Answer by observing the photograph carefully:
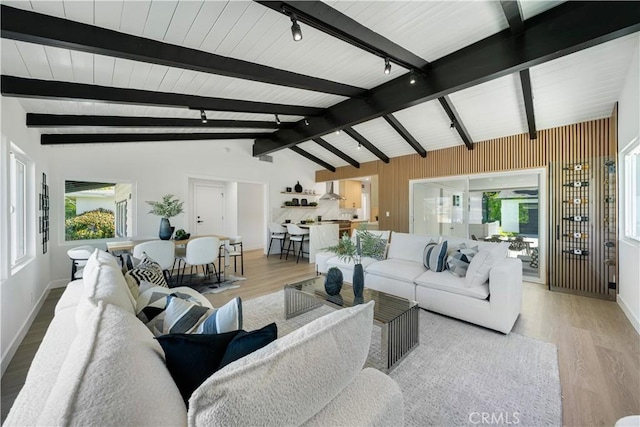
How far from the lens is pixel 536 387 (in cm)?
189

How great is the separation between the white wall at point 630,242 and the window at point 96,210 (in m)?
7.59

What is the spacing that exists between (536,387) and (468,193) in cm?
434

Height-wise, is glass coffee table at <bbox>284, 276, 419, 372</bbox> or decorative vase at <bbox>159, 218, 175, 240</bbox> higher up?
decorative vase at <bbox>159, 218, 175, 240</bbox>

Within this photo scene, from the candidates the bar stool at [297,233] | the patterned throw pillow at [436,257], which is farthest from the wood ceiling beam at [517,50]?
the bar stool at [297,233]

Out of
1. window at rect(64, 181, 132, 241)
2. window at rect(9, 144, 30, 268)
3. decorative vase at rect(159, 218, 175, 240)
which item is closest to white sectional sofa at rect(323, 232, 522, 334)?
decorative vase at rect(159, 218, 175, 240)

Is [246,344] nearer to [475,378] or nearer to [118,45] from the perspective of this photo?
[475,378]

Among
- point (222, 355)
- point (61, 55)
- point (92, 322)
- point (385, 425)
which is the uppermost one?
point (61, 55)

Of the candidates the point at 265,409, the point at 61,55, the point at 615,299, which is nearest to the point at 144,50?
the point at 61,55

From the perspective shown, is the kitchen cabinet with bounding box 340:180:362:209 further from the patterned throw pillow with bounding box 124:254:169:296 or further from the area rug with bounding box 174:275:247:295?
the patterned throw pillow with bounding box 124:254:169:296

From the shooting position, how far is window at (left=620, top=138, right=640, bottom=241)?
3.07 meters

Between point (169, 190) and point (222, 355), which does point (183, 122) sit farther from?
point (222, 355)

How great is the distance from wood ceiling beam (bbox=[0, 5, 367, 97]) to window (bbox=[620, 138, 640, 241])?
411 cm

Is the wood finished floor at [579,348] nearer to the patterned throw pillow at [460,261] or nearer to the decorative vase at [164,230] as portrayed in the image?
the patterned throw pillow at [460,261]

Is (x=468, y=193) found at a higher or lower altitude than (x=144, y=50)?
lower
